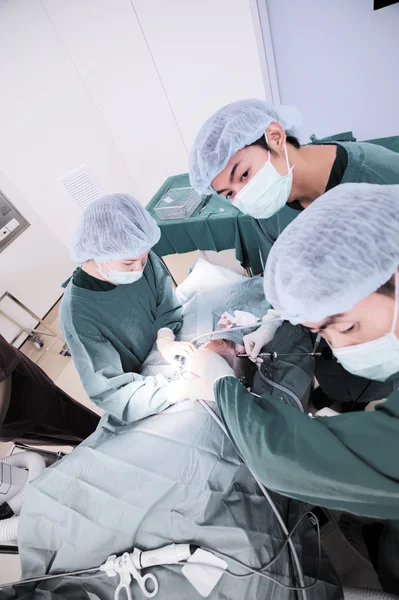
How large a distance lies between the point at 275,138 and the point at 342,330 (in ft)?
2.57

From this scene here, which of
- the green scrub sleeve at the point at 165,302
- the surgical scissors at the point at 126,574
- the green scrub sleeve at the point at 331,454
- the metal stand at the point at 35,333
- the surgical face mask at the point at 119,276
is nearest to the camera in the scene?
the green scrub sleeve at the point at 331,454

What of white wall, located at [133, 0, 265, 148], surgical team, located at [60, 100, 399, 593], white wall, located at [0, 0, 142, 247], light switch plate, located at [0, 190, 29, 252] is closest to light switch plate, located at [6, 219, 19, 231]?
light switch plate, located at [0, 190, 29, 252]

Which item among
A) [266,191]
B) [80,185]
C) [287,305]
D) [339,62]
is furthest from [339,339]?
[80,185]

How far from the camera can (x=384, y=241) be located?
1.80 feet

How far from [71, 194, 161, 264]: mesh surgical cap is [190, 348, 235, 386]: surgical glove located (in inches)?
18.6

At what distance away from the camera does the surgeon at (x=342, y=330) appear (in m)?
0.53

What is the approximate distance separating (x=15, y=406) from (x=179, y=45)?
2.78 metres

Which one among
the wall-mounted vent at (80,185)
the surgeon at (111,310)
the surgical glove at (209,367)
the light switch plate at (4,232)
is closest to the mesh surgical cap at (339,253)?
the surgical glove at (209,367)

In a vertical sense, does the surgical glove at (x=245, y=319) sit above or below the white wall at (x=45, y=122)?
below

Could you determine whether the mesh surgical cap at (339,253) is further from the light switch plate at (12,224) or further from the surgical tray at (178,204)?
the light switch plate at (12,224)

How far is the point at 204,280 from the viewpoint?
Answer: 1.81 metres

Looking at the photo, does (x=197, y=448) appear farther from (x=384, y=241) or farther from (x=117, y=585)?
(x=384, y=241)

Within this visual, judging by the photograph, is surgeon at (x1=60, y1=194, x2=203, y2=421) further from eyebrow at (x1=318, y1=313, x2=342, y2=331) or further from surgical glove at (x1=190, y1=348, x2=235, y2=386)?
eyebrow at (x1=318, y1=313, x2=342, y2=331)

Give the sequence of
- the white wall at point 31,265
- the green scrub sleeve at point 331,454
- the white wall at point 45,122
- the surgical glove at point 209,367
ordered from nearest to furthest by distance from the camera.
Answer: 1. the green scrub sleeve at point 331,454
2. the surgical glove at point 209,367
3. the white wall at point 45,122
4. the white wall at point 31,265
